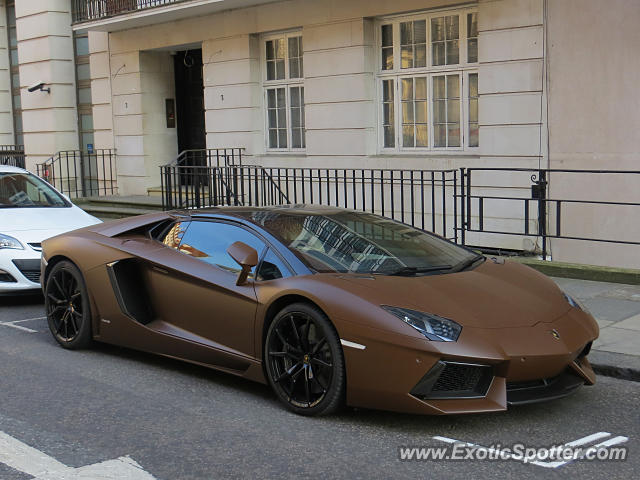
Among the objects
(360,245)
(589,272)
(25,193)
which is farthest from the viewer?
(25,193)

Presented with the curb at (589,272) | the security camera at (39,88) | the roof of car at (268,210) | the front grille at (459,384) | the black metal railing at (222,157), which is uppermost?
the security camera at (39,88)

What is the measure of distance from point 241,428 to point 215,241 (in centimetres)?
167

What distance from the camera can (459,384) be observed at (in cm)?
526

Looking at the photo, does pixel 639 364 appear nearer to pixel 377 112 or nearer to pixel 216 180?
pixel 377 112

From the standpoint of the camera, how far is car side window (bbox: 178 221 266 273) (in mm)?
6426

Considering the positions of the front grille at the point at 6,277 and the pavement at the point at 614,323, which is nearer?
the pavement at the point at 614,323

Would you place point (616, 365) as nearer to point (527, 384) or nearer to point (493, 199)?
point (527, 384)

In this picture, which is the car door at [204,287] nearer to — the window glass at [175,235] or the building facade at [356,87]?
the window glass at [175,235]

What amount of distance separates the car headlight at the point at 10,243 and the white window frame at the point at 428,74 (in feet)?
22.3

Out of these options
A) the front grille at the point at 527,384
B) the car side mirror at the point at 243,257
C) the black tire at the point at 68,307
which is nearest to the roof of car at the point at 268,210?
the car side mirror at the point at 243,257

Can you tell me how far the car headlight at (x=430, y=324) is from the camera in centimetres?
526

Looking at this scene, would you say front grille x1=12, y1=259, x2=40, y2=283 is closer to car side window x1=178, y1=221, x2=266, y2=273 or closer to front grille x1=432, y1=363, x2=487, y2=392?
car side window x1=178, y1=221, x2=266, y2=273

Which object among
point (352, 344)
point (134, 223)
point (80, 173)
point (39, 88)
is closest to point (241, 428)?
point (352, 344)

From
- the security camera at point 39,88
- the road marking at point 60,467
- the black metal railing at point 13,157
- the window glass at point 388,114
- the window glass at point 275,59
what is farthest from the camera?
the black metal railing at point 13,157
